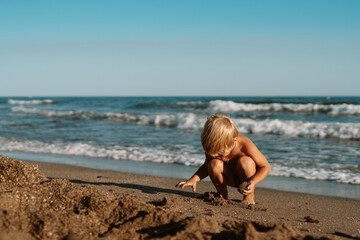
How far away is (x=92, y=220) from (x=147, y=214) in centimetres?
35

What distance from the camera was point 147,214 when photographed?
2.28 m

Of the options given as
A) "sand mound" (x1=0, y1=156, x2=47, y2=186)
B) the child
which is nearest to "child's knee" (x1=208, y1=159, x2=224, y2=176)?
the child

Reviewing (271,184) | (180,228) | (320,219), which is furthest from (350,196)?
(180,228)

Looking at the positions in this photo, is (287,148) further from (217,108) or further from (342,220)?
(217,108)

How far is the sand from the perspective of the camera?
1.96 metres

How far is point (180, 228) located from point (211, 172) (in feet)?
4.54

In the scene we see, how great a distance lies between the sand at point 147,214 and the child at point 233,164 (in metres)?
0.21

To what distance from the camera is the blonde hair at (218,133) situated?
2.91m

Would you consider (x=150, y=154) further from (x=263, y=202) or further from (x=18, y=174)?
(x=18, y=174)

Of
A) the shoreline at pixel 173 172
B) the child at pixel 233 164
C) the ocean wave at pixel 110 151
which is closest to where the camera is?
the child at pixel 233 164

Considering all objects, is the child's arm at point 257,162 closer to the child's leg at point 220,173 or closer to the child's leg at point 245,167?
the child's leg at point 245,167

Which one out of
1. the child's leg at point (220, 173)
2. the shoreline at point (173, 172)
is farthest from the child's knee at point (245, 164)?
the shoreline at point (173, 172)

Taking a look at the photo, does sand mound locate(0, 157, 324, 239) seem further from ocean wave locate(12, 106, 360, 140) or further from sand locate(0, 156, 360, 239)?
ocean wave locate(12, 106, 360, 140)

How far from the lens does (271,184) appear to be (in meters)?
4.66
